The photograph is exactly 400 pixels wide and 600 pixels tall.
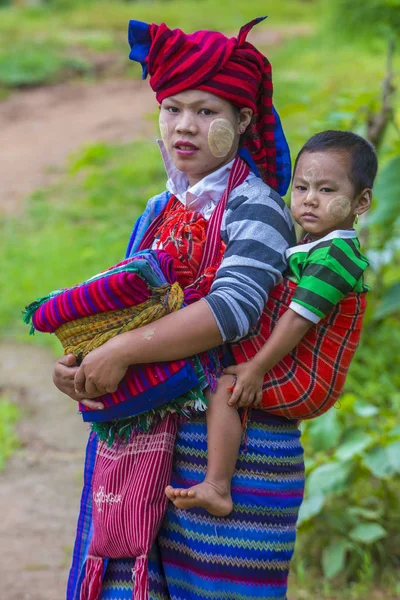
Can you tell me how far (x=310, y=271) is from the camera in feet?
6.20

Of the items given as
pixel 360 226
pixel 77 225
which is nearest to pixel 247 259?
pixel 360 226

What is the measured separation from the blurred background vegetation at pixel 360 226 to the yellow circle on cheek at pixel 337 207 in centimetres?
Answer: 91

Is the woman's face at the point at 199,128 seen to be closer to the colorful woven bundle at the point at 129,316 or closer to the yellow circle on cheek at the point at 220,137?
the yellow circle on cheek at the point at 220,137

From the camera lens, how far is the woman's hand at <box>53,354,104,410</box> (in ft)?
6.66

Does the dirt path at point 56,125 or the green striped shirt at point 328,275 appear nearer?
the green striped shirt at point 328,275

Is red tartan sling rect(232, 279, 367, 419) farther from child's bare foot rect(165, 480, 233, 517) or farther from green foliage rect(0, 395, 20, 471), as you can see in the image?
green foliage rect(0, 395, 20, 471)

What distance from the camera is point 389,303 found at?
12.7ft

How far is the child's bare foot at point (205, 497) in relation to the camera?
1921 millimetres

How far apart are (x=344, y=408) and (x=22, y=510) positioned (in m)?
1.62

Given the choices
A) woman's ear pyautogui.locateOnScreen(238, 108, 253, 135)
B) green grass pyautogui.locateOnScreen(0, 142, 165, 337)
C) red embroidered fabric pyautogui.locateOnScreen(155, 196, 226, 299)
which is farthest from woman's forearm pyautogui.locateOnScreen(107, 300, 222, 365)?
green grass pyautogui.locateOnScreen(0, 142, 165, 337)

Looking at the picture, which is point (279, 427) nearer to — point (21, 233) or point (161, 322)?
point (161, 322)

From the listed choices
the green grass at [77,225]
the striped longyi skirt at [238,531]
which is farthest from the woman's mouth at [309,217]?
the green grass at [77,225]

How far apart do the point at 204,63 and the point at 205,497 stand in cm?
95

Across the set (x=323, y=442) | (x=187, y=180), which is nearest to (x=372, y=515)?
(x=323, y=442)
